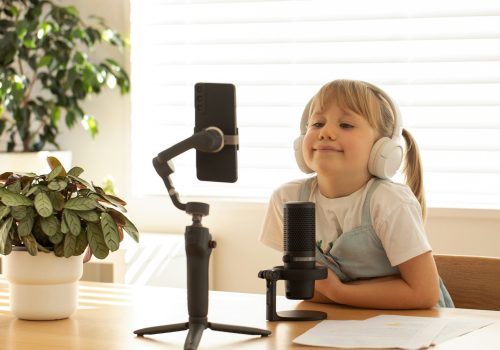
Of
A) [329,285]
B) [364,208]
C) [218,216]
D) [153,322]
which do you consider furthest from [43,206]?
[218,216]

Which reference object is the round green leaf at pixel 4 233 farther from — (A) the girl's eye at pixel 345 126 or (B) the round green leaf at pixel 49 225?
(A) the girl's eye at pixel 345 126

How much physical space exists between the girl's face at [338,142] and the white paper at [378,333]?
38 centimetres

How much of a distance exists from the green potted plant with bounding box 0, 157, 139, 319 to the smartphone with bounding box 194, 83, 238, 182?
0.30 m

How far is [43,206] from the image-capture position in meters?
1.68

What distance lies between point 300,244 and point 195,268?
0.83ft

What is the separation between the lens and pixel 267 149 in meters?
3.76

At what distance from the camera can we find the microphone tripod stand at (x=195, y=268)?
4.82ft

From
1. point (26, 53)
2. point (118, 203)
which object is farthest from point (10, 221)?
point (26, 53)

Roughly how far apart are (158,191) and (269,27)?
85cm

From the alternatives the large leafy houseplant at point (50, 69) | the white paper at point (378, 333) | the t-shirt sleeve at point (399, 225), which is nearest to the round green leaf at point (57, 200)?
the white paper at point (378, 333)

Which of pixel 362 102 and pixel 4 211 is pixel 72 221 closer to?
pixel 4 211

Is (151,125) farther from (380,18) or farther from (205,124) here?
(205,124)

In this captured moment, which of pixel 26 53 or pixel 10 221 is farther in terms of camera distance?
pixel 26 53

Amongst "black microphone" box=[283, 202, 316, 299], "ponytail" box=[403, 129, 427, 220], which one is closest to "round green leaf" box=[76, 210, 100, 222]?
"black microphone" box=[283, 202, 316, 299]
